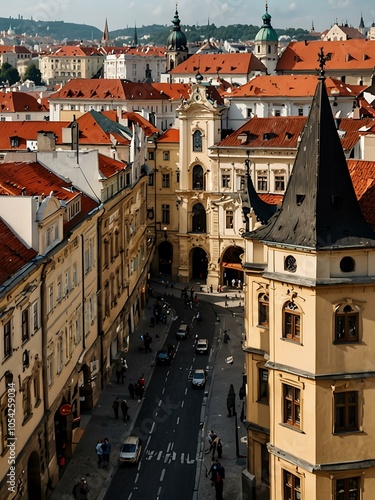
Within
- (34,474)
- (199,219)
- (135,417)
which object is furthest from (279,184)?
(34,474)

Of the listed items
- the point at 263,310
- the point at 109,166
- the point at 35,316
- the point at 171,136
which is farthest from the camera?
the point at 171,136

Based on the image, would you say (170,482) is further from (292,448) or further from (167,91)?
(167,91)

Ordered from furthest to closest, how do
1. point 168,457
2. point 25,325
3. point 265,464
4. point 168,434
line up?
1. point 168,434
2. point 168,457
3. point 265,464
4. point 25,325

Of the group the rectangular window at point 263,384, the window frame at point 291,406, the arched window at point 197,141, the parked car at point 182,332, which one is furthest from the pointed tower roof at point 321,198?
the arched window at point 197,141

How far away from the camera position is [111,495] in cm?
4928

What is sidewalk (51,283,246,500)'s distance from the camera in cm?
5031

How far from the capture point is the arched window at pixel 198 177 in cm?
10203

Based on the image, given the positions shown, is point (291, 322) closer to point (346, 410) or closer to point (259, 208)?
point (346, 410)

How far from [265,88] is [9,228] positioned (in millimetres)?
86564

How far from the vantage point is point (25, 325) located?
4344 centimetres

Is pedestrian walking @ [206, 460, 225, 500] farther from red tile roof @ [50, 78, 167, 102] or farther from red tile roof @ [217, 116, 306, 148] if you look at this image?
red tile roof @ [50, 78, 167, 102]

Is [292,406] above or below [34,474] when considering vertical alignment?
above

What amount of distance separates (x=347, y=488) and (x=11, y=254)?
59.8 feet

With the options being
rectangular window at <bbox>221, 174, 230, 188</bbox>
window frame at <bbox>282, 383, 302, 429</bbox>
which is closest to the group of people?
window frame at <bbox>282, 383, 302, 429</bbox>
